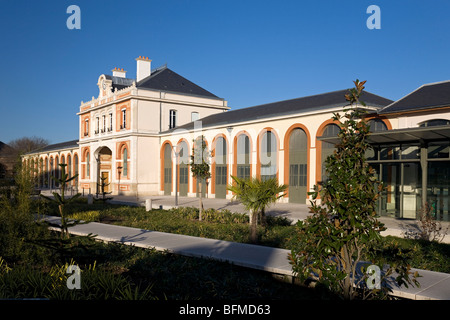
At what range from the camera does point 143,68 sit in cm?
4319

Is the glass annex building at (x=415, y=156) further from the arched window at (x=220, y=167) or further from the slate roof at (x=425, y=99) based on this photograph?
the arched window at (x=220, y=167)

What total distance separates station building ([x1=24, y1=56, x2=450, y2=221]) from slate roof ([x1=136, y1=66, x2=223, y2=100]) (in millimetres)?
139

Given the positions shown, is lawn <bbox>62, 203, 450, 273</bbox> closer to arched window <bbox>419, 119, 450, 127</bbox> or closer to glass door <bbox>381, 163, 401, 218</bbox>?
glass door <bbox>381, 163, 401, 218</bbox>

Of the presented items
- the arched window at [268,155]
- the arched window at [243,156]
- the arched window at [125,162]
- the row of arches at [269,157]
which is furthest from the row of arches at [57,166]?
the arched window at [268,155]

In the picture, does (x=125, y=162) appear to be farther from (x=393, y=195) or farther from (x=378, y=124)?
(x=393, y=195)

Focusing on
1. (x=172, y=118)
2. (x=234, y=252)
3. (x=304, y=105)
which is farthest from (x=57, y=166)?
(x=234, y=252)

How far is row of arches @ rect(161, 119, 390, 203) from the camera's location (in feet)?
78.0

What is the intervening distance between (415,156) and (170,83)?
2933 cm

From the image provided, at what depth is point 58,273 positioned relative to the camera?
6.00 m

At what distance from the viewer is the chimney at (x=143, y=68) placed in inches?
1687

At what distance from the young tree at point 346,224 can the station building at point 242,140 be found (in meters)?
1.99

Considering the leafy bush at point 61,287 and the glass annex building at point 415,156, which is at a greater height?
the glass annex building at point 415,156
